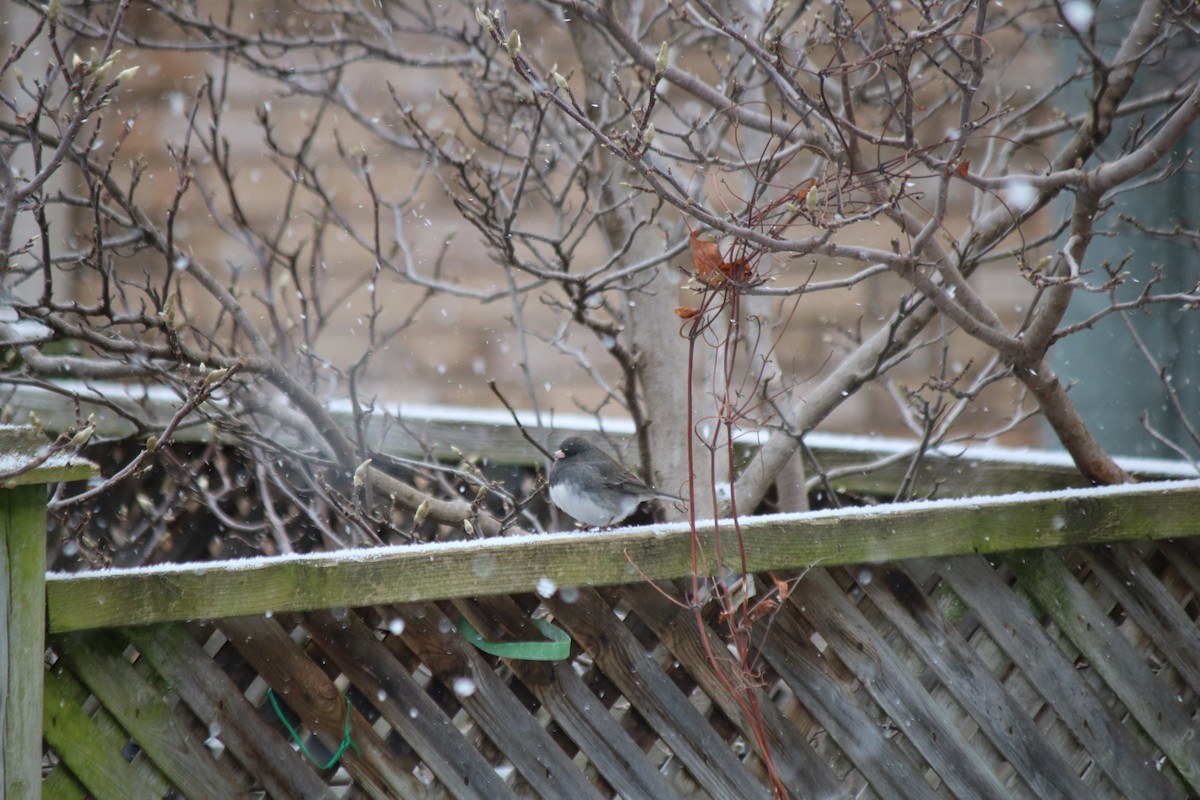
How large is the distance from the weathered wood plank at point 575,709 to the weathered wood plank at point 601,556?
80 millimetres

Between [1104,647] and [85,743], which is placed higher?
[85,743]

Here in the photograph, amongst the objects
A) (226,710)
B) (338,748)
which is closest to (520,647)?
(338,748)

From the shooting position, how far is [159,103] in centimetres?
555

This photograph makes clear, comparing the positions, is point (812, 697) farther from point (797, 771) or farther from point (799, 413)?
point (799, 413)

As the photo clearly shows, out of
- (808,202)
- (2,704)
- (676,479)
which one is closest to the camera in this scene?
(2,704)

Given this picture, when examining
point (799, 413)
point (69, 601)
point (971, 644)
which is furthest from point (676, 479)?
point (69, 601)

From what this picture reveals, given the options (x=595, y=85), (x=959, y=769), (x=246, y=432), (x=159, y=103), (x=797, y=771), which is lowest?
(x=959, y=769)

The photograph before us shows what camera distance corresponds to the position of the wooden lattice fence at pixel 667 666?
1660mm

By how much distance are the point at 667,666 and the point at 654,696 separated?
0.22ft

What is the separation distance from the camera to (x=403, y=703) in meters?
1.75

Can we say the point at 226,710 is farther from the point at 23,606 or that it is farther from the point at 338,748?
the point at 23,606

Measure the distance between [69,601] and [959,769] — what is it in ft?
5.37

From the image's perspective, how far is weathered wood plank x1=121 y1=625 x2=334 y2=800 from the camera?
166cm

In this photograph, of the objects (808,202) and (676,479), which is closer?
(808,202)
